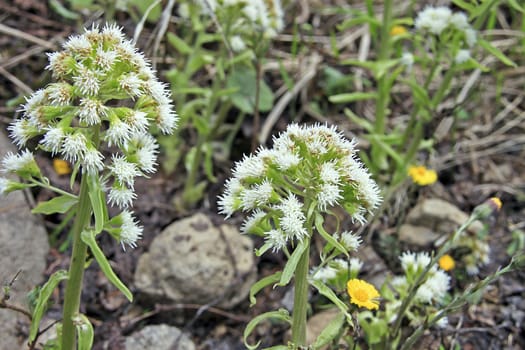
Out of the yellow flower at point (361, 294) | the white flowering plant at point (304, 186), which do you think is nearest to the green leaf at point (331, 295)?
the white flowering plant at point (304, 186)

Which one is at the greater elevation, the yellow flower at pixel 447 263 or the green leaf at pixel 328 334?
the green leaf at pixel 328 334

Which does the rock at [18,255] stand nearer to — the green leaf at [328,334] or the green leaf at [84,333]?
the green leaf at [84,333]

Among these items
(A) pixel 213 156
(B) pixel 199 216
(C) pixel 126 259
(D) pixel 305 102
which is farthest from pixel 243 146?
(C) pixel 126 259

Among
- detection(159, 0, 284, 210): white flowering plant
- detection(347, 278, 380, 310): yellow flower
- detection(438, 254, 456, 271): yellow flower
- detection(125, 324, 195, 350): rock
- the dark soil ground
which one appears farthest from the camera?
detection(159, 0, 284, 210): white flowering plant

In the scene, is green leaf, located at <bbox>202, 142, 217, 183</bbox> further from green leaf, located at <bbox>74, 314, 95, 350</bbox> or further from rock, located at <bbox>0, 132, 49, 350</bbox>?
green leaf, located at <bbox>74, 314, 95, 350</bbox>

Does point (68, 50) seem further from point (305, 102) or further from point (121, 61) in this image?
point (305, 102)

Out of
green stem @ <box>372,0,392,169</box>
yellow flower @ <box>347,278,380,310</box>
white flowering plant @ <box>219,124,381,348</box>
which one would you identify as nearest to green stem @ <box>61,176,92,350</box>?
white flowering plant @ <box>219,124,381,348</box>

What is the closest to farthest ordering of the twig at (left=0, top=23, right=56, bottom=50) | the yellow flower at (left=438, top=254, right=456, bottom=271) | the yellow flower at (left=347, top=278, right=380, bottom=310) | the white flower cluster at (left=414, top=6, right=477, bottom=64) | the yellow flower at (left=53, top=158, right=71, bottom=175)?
the yellow flower at (left=347, top=278, right=380, bottom=310) → the yellow flower at (left=438, top=254, right=456, bottom=271) → the white flower cluster at (left=414, top=6, right=477, bottom=64) → the yellow flower at (left=53, top=158, right=71, bottom=175) → the twig at (left=0, top=23, right=56, bottom=50)
